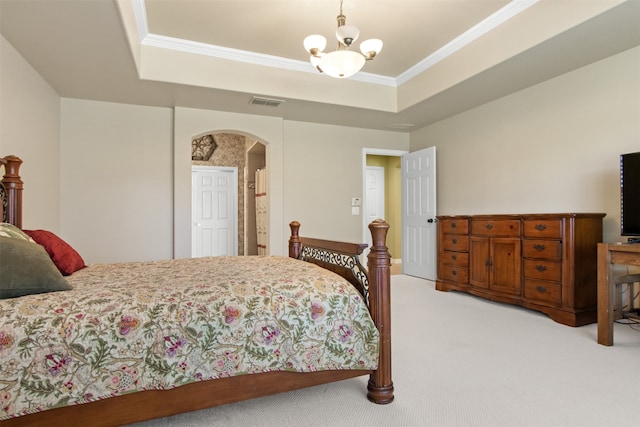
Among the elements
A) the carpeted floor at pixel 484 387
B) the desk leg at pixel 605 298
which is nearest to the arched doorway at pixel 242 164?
the carpeted floor at pixel 484 387

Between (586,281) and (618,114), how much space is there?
60.9 inches

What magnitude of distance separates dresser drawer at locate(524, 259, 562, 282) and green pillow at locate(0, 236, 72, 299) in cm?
371

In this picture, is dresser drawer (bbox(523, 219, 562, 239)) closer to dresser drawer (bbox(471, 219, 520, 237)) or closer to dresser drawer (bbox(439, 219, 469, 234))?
dresser drawer (bbox(471, 219, 520, 237))

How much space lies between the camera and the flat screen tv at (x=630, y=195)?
9.27 feet

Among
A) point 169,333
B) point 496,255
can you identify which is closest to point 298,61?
point 496,255

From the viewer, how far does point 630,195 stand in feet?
9.41

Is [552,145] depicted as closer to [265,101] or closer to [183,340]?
[265,101]

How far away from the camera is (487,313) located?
3529 millimetres

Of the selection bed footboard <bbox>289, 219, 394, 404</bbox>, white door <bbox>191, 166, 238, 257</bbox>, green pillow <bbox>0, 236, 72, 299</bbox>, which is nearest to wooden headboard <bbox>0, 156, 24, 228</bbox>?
green pillow <bbox>0, 236, 72, 299</bbox>

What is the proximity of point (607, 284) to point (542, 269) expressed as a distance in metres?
0.76

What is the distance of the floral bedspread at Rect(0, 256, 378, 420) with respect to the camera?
1.30 m

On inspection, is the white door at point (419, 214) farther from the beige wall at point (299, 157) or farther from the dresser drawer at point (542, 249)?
the dresser drawer at point (542, 249)

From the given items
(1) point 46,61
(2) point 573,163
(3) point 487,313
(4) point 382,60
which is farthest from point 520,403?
(1) point 46,61

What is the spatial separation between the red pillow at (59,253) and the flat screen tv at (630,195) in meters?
4.08
